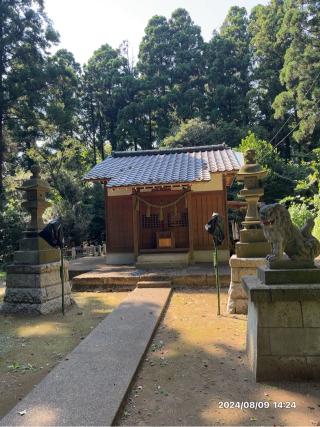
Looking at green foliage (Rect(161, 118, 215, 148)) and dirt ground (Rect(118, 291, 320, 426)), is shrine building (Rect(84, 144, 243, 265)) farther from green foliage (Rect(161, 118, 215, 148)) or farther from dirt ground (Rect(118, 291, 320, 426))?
green foliage (Rect(161, 118, 215, 148))

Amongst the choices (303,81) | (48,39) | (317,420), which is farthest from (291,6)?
(317,420)

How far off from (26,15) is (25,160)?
386 inches

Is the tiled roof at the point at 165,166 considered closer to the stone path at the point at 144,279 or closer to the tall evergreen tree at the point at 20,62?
the stone path at the point at 144,279

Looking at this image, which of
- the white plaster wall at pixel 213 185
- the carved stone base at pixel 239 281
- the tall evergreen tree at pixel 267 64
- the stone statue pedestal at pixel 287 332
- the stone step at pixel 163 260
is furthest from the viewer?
A: the tall evergreen tree at pixel 267 64

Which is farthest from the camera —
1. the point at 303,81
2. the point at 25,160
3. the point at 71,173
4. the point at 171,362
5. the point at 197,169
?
the point at 25,160

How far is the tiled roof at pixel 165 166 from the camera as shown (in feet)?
34.6

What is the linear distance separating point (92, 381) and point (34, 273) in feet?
12.2

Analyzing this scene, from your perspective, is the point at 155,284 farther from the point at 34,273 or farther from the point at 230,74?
the point at 230,74

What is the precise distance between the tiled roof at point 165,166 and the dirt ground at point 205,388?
6.15m

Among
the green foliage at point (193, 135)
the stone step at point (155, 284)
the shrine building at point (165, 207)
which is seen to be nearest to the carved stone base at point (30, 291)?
the stone step at point (155, 284)

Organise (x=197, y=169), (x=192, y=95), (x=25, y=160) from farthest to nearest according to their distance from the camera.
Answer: (x=192, y=95) < (x=25, y=160) < (x=197, y=169)

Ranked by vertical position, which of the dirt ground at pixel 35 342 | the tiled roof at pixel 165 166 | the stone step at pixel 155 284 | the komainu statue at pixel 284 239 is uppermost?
the tiled roof at pixel 165 166

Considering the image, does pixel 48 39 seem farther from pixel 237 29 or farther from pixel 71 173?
pixel 237 29

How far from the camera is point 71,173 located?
20359 millimetres
